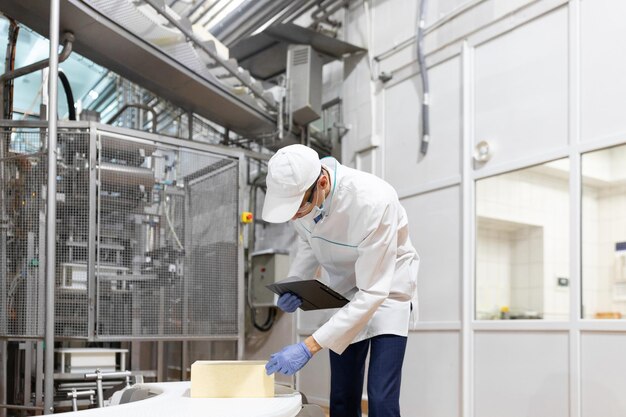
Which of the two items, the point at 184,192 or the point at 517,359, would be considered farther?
the point at 184,192

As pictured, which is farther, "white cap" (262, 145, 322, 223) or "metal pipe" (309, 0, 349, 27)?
"metal pipe" (309, 0, 349, 27)

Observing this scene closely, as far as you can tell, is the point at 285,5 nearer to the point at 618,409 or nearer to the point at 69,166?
the point at 69,166

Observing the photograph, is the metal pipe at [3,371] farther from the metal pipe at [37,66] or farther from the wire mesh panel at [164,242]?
the metal pipe at [37,66]

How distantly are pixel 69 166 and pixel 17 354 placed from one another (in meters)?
1.18

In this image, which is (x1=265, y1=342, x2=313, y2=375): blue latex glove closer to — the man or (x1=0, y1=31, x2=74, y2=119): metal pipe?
the man

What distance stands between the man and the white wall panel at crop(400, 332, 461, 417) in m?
1.90

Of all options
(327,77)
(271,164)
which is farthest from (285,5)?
(271,164)

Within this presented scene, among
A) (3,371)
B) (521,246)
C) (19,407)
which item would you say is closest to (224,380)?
(19,407)

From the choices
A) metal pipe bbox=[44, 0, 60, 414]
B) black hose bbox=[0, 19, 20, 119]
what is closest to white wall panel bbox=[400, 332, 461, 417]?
metal pipe bbox=[44, 0, 60, 414]

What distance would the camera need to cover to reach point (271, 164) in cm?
192

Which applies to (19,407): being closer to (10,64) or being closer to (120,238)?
(120,238)

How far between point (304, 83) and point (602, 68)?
2445mm

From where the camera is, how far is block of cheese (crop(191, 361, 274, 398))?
5.45ft

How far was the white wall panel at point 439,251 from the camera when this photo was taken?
417 cm
